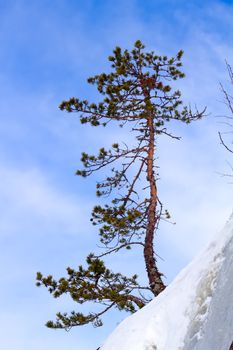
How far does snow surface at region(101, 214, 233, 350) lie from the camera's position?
6.16 m

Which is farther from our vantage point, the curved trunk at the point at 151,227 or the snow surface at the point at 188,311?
the curved trunk at the point at 151,227

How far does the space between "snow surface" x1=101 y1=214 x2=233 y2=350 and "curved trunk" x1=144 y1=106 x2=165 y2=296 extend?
8315 mm

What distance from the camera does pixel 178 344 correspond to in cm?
657

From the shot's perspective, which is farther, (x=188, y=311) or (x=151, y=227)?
(x=151, y=227)

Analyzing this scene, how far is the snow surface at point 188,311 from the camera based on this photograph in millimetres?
6160

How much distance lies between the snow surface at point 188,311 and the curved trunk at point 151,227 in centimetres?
832

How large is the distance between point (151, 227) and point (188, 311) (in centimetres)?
1009

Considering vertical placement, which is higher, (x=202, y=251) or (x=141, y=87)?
(x=141, y=87)

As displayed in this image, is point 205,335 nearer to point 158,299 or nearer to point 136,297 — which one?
point 158,299

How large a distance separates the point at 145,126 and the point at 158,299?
1071 cm

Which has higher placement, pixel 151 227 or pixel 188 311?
pixel 151 227

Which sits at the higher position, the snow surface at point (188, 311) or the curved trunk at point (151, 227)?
the curved trunk at point (151, 227)

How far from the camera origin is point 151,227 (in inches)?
659

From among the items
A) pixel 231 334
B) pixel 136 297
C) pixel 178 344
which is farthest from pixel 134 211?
pixel 231 334
